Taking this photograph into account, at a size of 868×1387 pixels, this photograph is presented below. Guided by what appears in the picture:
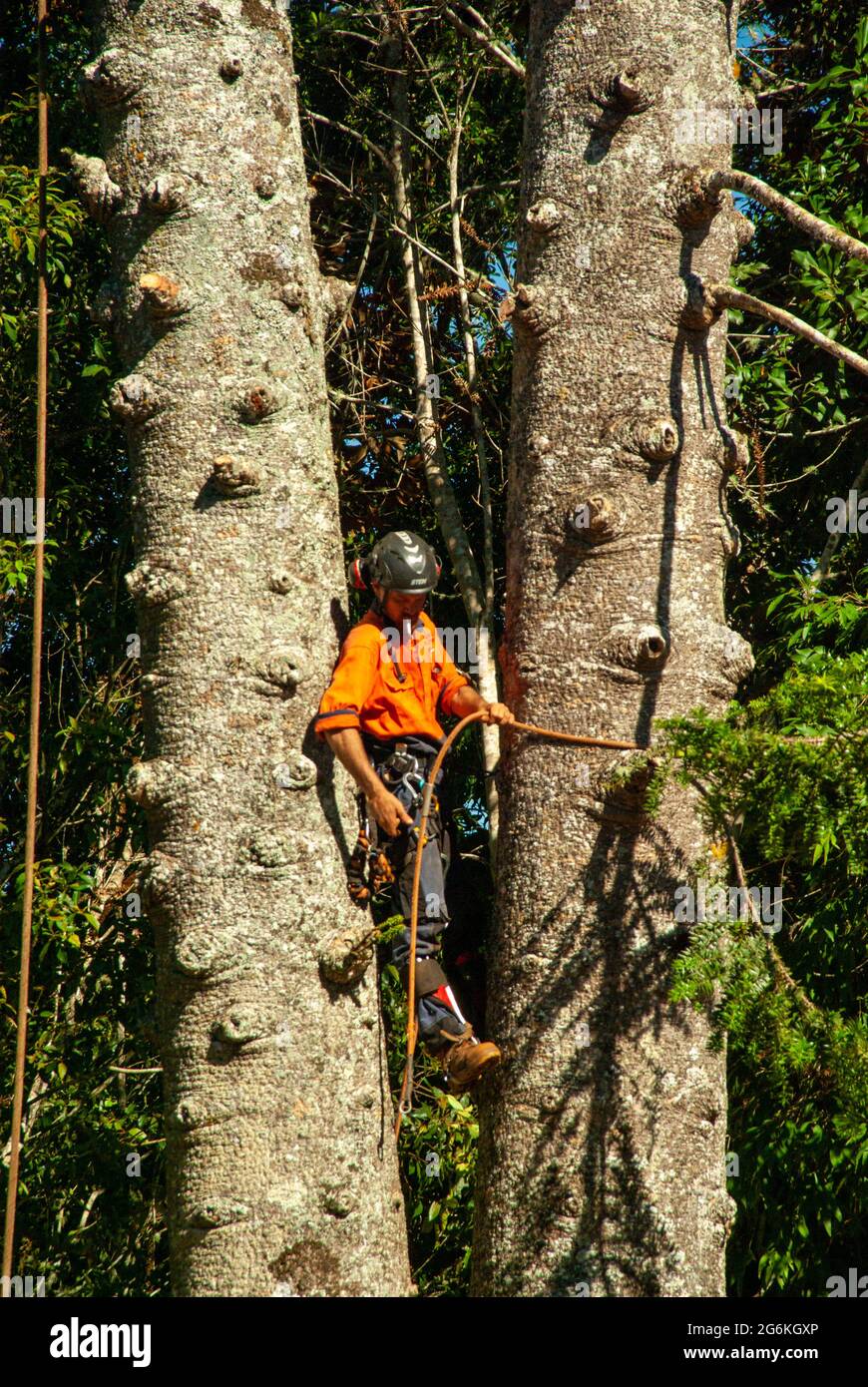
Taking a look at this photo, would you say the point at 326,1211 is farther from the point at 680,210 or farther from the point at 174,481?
the point at 680,210

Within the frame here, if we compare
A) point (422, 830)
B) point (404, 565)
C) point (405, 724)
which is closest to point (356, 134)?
point (404, 565)

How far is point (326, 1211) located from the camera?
310 centimetres

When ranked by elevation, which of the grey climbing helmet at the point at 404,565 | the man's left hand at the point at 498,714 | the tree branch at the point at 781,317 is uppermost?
the tree branch at the point at 781,317

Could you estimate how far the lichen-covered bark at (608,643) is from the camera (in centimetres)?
314

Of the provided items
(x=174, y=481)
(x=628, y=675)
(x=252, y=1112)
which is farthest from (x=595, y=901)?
(x=174, y=481)

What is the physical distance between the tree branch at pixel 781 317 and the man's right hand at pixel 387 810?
153 cm

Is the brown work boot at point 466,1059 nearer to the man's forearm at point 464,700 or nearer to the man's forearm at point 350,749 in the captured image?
the man's forearm at point 350,749

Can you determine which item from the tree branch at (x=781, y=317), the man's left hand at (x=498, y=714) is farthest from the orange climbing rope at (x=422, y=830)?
the tree branch at (x=781, y=317)

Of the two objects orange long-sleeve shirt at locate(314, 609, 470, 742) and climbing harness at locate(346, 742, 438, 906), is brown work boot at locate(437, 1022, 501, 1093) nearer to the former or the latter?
climbing harness at locate(346, 742, 438, 906)

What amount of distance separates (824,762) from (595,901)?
27.2 inches

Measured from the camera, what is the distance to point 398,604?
12.5 feet

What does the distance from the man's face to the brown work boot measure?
114 centimetres

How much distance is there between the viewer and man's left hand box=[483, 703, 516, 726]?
3.44 metres

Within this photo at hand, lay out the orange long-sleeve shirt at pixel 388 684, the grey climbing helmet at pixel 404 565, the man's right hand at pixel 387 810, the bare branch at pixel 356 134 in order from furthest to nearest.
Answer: the bare branch at pixel 356 134 < the grey climbing helmet at pixel 404 565 < the man's right hand at pixel 387 810 < the orange long-sleeve shirt at pixel 388 684
